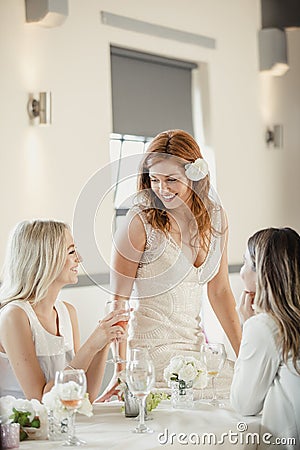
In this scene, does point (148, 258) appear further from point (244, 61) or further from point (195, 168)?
point (244, 61)

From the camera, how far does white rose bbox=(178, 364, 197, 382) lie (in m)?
1.57

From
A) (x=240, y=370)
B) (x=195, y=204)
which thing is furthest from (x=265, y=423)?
(x=195, y=204)

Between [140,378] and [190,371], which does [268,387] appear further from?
[140,378]

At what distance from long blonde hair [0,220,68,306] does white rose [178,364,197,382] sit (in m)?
0.35

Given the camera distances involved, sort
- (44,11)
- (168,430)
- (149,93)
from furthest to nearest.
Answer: (149,93)
(44,11)
(168,430)

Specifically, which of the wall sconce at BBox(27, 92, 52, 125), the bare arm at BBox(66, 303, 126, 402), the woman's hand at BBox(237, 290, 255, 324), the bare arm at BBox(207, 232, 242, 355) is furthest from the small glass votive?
the wall sconce at BBox(27, 92, 52, 125)

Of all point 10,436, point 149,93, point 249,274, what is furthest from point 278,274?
point 149,93

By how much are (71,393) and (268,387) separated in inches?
15.4

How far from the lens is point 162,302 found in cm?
189

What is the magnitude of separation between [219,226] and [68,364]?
605 millimetres

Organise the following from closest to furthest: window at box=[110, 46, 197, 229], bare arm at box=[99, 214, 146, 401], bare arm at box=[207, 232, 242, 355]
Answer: bare arm at box=[99, 214, 146, 401] → bare arm at box=[207, 232, 242, 355] → window at box=[110, 46, 197, 229]

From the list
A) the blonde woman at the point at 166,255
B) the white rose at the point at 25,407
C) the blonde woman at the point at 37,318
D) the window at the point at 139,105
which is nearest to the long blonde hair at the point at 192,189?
the blonde woman at the point at 166,255

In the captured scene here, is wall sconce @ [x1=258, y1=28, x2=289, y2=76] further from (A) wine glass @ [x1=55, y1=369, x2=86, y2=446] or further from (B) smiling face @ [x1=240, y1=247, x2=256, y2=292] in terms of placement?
(A) wine glass @ [x1=55, y1=369, x2=86, y2=446]

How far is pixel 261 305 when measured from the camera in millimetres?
1547
